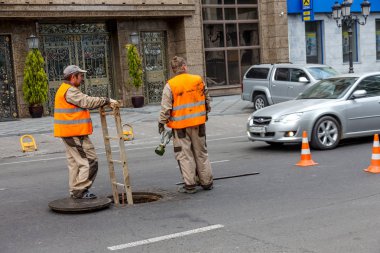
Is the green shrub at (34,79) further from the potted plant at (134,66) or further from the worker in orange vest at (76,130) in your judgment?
the worker in orange vest at (76,130)

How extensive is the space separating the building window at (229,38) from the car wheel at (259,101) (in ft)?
18.1

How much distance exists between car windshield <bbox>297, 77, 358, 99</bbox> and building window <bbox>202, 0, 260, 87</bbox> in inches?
531

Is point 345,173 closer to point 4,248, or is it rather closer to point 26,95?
point 4,248

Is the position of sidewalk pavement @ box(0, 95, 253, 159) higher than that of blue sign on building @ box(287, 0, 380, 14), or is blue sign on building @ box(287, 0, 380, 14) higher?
blue sign on building @ box(287, 0, 380, 14)

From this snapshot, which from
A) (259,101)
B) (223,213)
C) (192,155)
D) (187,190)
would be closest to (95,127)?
(259,101)

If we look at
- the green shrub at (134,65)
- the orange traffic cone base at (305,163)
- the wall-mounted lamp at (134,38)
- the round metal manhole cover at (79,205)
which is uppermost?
the wall-mounted lamp at (134,38)

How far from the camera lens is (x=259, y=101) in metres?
20.5

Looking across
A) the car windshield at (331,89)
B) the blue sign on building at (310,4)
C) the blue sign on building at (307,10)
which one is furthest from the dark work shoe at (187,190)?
the blue sign on building at (307,10)

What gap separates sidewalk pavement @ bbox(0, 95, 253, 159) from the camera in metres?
14.5

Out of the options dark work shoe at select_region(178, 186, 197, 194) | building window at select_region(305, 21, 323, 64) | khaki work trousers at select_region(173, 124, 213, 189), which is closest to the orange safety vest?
khaki work trousers at select_region(173, 124, 213, 189)

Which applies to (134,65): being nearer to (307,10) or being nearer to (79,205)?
(307,10)

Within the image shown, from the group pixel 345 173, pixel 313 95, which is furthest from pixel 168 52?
pixel 345 173

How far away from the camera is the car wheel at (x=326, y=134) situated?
10938mm

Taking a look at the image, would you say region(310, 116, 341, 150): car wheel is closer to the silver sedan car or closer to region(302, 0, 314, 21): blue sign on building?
the silver sedan car
